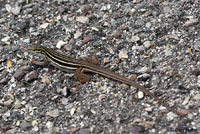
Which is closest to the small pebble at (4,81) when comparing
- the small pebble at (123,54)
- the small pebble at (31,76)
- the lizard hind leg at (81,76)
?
the small pebble at (31,76)

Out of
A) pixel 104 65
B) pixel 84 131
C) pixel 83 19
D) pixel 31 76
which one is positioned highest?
pixel 83 19

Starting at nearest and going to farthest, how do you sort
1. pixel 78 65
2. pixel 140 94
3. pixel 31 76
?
1. pixel 140 94
2. pixel 78 65
3. pixel 31 76

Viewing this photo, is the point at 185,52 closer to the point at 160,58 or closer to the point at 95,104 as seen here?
Result: the point at 160,58

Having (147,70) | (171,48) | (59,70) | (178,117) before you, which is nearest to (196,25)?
(171,48)

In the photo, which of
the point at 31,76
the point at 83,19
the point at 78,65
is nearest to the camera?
the point at 78,65

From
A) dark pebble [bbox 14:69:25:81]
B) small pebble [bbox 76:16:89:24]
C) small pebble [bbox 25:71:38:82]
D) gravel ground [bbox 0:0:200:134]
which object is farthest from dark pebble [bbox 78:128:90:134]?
small pebble [bbox 76:16:89:24]

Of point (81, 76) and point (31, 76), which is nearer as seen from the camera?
point (81, 76)

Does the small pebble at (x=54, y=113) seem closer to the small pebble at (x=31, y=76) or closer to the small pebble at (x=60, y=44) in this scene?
the small pebble at (x=31, y=76)

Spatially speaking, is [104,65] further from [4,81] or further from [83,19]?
[4,81]

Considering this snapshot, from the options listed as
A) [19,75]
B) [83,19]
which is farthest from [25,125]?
[83,19]
